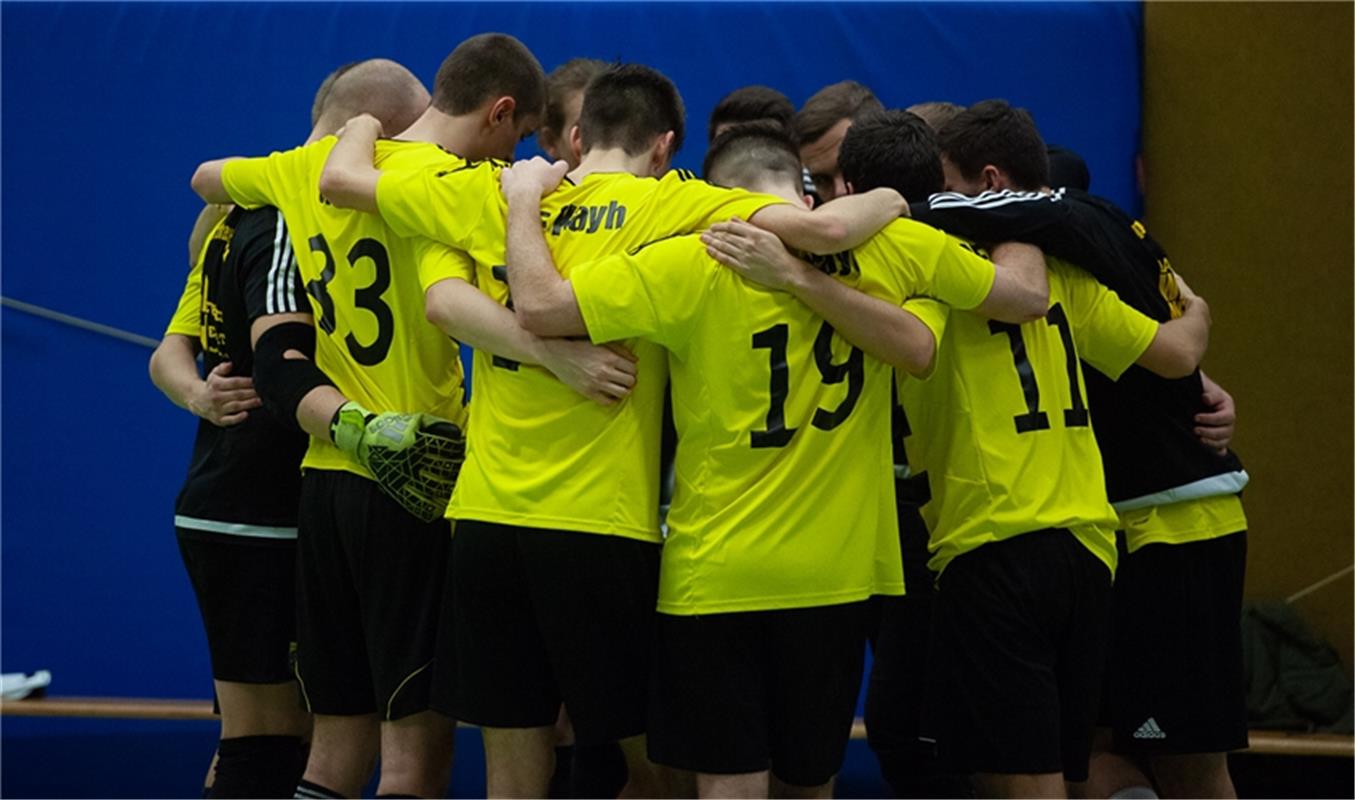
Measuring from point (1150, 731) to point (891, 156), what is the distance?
5.44 ft

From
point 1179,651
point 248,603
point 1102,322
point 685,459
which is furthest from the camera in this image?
point 1179,651

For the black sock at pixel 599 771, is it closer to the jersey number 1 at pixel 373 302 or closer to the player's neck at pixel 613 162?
the jersey number 1 at pixel 373 302

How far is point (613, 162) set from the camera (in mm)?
3434

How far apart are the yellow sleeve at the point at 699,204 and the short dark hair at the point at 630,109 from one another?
0.18 m

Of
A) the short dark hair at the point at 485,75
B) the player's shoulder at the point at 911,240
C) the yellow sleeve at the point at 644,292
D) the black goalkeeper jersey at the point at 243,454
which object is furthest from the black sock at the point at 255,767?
the player's shoulder at the point at 911,240

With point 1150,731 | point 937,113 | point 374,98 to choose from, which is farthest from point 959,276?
point 374,98

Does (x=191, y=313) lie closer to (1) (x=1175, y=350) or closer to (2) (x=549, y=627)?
(2) (x=549, y=627)

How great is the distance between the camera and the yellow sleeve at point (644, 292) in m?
3.13

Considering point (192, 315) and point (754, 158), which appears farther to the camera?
A: point (192, 315)

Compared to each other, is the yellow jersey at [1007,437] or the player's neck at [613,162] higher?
the player's neck at [613,162]

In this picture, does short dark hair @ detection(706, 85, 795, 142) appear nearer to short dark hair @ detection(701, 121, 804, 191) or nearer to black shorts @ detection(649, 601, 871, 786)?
short dark hair @ detection(701, 121, 804, 191)

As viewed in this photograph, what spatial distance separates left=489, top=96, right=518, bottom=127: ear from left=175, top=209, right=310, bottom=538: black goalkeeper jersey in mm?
601

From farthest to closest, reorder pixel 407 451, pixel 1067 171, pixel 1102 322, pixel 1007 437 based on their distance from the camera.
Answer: pixel 1067 171
pixel 1102 322
pixel 1007 437
pixel 407 451

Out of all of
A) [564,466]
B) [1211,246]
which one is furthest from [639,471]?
[1211,246]
